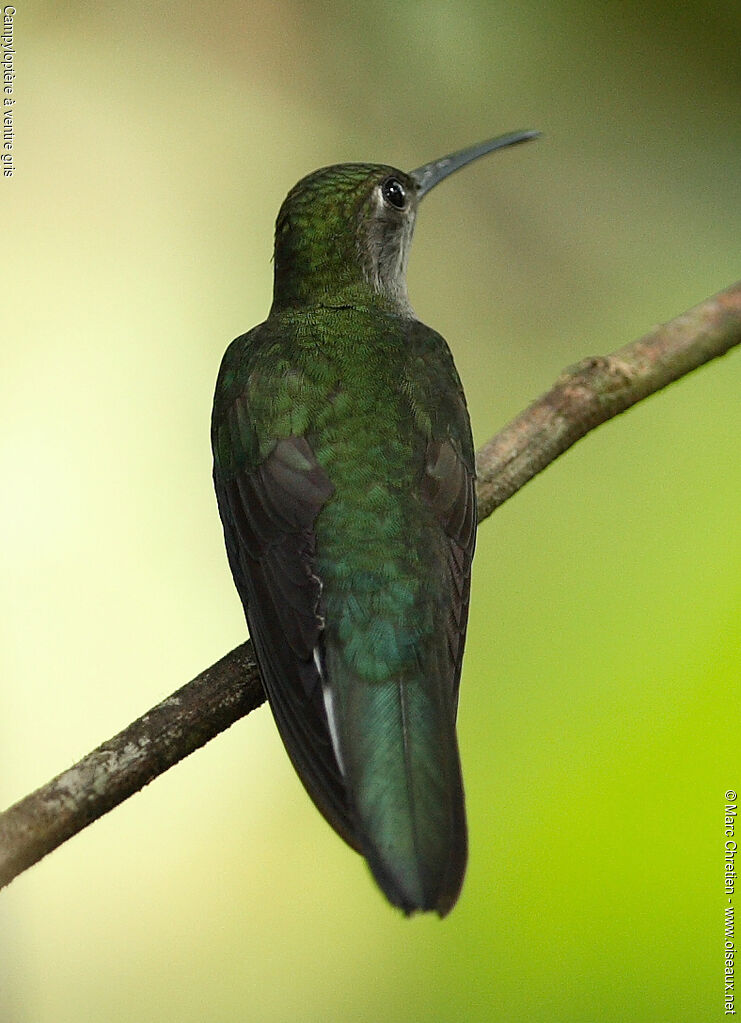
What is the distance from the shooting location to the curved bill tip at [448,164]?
1881 millimetres

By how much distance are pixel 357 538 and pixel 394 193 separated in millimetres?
727

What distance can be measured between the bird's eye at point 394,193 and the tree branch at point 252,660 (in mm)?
475

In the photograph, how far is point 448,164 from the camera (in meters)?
1.92

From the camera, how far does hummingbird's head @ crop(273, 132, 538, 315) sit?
177 cm

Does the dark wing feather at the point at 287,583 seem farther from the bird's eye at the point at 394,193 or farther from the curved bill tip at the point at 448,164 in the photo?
the curved bill tip at the point at 448,164

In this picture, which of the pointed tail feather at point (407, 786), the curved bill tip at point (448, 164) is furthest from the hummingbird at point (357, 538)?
the curved bill tip at point (448, 164)

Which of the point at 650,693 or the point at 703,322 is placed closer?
the point at 703,322

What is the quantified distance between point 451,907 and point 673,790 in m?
0.72

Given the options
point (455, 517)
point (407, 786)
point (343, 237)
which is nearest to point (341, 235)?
point (343, 237)

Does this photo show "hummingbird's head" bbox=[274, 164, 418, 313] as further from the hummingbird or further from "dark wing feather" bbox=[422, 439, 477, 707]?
"dark wing feather" bbox=[422, 439, 477, 707]

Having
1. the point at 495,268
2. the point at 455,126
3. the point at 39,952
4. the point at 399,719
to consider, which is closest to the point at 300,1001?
the point at 39,952

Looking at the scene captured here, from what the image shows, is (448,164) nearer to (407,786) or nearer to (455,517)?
(455,517)

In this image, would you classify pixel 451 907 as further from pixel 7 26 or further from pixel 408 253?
pixel 7 26

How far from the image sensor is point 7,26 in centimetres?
184
